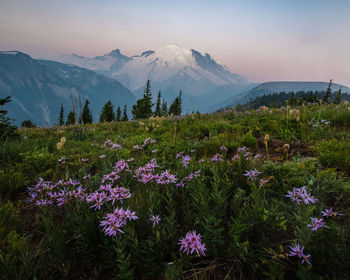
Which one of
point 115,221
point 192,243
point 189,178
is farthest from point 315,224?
point 115,221

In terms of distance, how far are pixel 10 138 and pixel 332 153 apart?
7.94m

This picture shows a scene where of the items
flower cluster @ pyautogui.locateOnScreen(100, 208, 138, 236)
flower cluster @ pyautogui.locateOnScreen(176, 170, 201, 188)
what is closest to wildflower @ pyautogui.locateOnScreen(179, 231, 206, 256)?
flower cluster @ pyautogui.locateOnScreen(100, 208, 138, 236)

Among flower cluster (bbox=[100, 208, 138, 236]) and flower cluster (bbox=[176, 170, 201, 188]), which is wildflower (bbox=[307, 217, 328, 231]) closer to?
flower cluster (bbox=[176, 170, 201, 188])

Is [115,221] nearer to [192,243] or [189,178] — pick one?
[192,243]

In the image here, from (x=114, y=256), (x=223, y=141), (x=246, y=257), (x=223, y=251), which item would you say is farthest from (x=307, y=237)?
(x=223, y=141)

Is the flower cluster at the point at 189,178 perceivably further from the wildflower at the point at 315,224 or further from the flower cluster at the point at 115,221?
the wildflower at the point at 315,224

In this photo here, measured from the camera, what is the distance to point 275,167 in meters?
2.44

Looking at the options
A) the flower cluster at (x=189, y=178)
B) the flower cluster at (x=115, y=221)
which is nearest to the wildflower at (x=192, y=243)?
the flower cluster at (x=115, y=221)

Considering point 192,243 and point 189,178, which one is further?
point 189,178

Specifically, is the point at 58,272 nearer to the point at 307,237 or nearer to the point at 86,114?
the point at 307,237

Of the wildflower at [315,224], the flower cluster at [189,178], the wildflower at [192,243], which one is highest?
the wildflower at [315,224]

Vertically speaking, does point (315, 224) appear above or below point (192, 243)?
above

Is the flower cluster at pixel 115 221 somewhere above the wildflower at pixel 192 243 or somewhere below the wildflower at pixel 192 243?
above

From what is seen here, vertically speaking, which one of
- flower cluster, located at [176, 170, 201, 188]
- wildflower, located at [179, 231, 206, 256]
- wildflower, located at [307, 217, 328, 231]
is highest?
wildflower, located at [307, 217, 328, 231]
